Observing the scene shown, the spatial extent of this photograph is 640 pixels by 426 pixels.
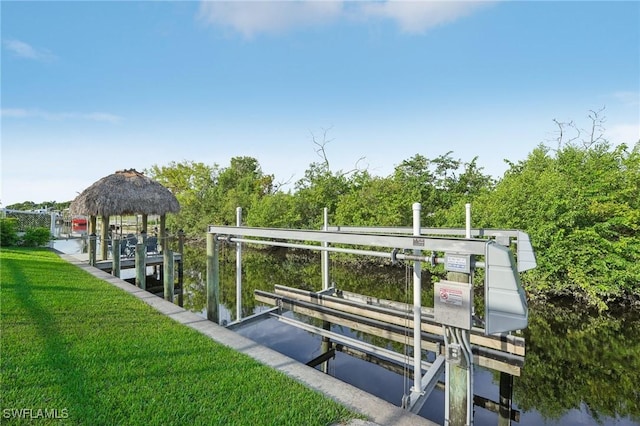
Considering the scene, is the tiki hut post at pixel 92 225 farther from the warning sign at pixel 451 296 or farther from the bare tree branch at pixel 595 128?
the bare tree branch at pixel 595 128

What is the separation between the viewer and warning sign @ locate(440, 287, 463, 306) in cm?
215

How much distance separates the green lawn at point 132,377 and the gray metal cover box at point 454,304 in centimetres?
94

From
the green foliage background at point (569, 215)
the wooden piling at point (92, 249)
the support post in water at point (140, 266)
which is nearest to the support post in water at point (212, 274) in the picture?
the support post in water at point (140, 266)

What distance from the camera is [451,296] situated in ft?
7.16

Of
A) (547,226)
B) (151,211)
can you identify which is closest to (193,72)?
(151,211)

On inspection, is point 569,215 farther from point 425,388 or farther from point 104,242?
point 104,242

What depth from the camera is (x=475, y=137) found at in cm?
1325

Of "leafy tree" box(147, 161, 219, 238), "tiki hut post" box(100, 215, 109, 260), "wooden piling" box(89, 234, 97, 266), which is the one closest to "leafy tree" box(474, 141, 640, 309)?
"wooden piling" box(89, 234, 97, 266)

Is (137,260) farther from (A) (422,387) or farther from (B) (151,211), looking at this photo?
(A) (422,387)

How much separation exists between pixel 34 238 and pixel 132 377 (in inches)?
545

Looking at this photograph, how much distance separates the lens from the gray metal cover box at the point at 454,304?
2119 millimetres

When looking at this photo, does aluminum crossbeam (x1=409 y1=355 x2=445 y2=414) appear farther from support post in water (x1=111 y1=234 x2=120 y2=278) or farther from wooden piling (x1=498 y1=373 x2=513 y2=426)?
support post in water (x1=111 y1=234 x2=120 y2=278)

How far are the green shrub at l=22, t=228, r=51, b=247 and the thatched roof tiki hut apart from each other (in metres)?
2.99

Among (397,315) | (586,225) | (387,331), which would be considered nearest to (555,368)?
(397,315)
